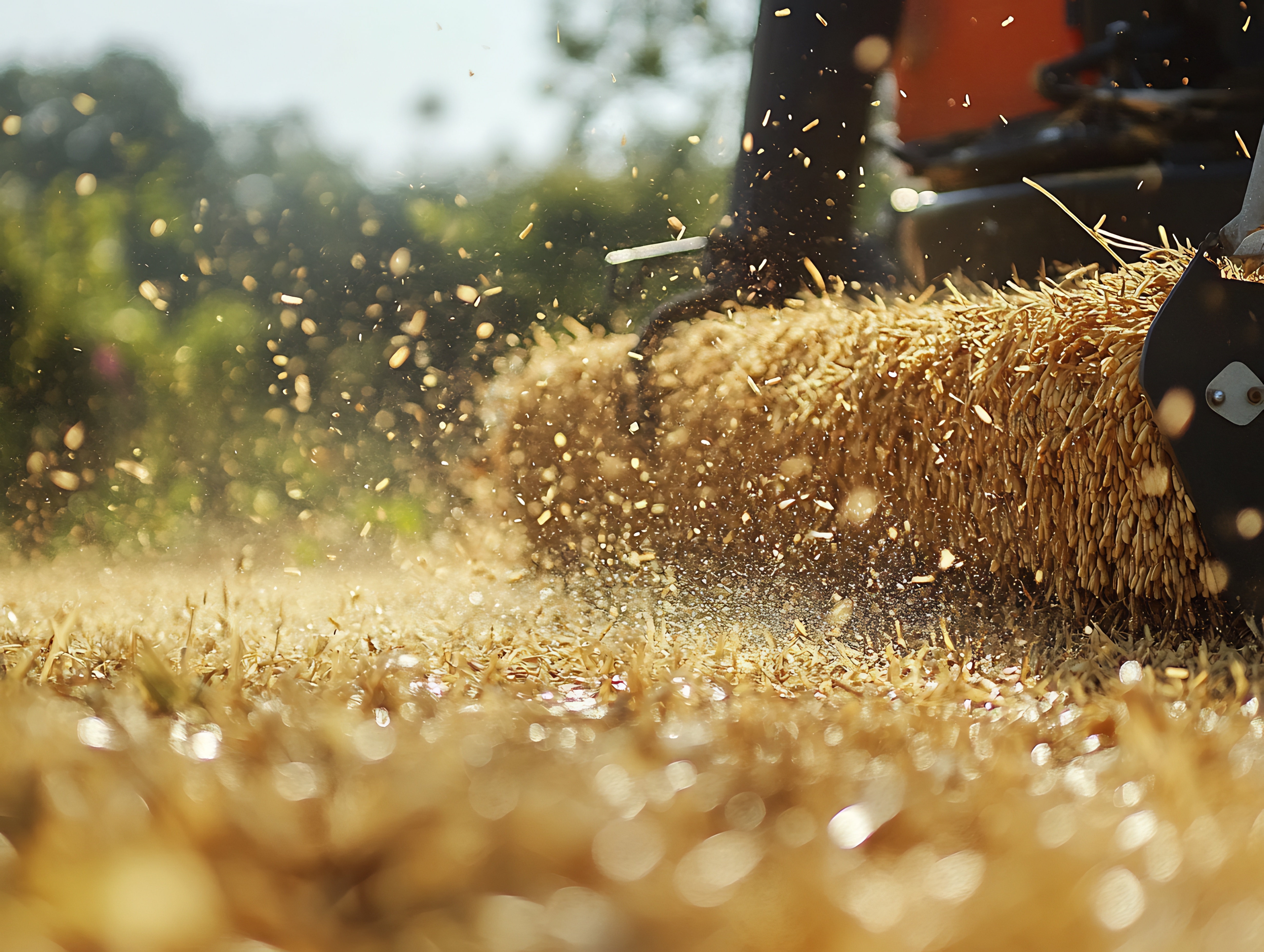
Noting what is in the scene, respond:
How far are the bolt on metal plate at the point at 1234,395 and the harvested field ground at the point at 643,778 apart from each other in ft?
0.32

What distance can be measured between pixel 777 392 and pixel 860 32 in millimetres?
1145

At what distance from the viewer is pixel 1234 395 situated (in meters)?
1.22

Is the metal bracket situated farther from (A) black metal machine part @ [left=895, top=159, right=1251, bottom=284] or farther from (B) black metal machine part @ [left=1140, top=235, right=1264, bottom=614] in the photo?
(B) black metal machine part @ [left=1140, top=235, right=1264, bottom=614]

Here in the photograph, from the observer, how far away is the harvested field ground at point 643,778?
356 mm

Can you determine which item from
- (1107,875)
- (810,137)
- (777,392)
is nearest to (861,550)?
(777,392)

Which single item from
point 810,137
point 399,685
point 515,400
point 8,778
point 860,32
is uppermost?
point 860,32

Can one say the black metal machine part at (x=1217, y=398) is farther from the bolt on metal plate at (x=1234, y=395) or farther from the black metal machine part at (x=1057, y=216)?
the black metal machine part at (x=1057, y=216)

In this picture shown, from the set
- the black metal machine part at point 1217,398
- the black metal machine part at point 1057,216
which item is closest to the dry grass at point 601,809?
the black metal machine part at point 1217,398

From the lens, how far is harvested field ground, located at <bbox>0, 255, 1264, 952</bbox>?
356mm

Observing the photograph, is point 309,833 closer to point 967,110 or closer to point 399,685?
point 399,685

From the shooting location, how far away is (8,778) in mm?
463

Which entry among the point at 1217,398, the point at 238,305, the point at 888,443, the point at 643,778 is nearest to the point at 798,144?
the point at 888,443

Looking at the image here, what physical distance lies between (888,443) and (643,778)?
4.43 ft

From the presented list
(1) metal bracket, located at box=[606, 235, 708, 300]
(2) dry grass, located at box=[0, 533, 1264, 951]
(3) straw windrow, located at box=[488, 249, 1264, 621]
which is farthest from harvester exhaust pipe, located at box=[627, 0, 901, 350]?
(2) dry grass, located at box=[0, 533, 1264, 951]
